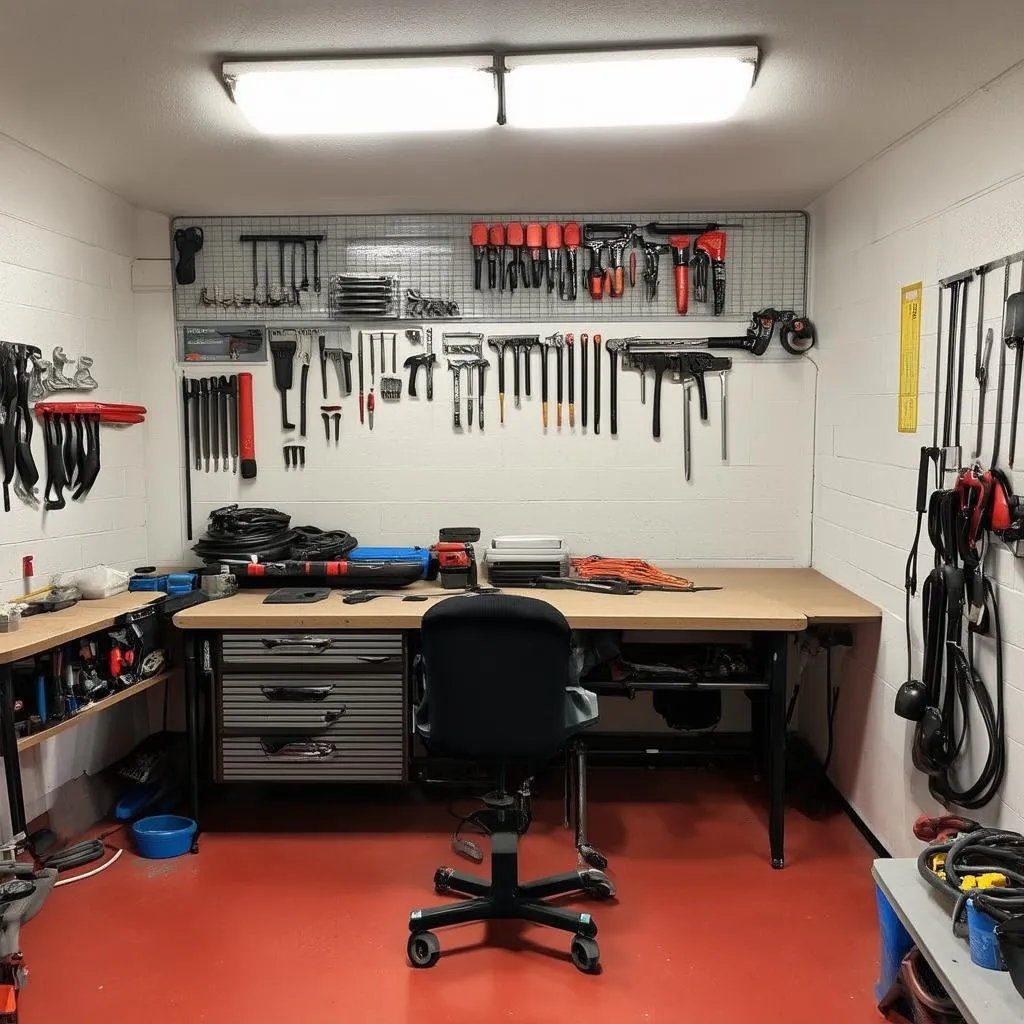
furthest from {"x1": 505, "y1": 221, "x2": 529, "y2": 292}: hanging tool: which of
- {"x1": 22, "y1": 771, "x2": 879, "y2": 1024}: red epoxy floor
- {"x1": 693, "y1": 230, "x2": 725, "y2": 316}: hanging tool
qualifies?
{"x1": 22, "y1": 771, "x2": 879, "y2": 1024}: red epoxy floor

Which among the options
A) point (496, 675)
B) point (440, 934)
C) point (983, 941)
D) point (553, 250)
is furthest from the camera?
point (553, 250)

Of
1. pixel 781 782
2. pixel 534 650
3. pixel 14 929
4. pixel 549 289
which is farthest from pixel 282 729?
A: pixel 549 289

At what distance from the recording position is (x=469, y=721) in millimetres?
2312

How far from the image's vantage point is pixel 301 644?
2969mm

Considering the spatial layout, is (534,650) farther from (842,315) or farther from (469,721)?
(842,315)

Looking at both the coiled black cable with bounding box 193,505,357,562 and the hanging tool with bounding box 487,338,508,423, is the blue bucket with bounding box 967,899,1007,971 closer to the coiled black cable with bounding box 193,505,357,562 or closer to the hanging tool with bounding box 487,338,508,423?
the coiled black cable with bounding box 193,505,357,562

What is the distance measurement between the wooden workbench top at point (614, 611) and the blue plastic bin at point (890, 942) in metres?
0.92

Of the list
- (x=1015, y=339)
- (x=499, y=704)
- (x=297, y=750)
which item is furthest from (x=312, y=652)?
(x=1015, y=339)

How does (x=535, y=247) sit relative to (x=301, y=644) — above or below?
above

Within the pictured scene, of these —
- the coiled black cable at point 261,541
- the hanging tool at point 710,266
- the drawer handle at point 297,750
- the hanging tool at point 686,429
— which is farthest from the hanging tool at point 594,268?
the drawer handle at point 297,750

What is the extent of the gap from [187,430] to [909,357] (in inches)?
120

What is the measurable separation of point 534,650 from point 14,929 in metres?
1.58

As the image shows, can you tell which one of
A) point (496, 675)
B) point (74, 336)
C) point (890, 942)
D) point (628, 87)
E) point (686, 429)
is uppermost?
point (628, 87)

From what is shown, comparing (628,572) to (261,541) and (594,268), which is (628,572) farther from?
(261,541)
